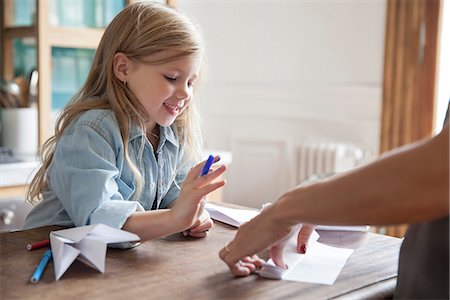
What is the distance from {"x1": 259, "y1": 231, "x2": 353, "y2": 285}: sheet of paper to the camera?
3.40 ft

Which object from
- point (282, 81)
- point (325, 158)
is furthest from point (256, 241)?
point (282, 81)

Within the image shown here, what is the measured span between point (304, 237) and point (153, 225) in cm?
29

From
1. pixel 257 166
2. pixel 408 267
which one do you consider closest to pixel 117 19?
pixel 408 267

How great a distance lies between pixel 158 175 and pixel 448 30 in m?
2.21

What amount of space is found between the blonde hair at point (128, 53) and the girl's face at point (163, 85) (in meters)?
0.02

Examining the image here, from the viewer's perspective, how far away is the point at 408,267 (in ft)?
3.00

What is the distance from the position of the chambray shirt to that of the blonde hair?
0.04m

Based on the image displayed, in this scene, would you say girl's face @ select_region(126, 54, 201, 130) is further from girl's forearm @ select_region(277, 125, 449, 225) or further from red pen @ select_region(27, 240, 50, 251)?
girl's forearm @ select_region(277, 125, 449, 225)

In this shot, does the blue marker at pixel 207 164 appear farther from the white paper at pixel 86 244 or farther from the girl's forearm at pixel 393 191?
the girl's forearm at pixel 393 191

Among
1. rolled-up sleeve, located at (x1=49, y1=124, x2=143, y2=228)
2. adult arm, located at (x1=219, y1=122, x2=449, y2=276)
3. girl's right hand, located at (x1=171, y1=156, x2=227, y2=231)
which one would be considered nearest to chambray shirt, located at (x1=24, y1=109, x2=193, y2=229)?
rolled-up sleeve, located at (x1=49, y1=124, x2=143, y2=228)

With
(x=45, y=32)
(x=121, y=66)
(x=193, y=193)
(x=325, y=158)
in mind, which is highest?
(x=45, y=32)

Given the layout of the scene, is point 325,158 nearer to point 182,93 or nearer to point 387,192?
point 182,93

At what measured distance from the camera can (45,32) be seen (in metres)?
2.63

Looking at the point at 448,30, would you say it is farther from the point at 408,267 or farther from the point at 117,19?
the point at 408,267
